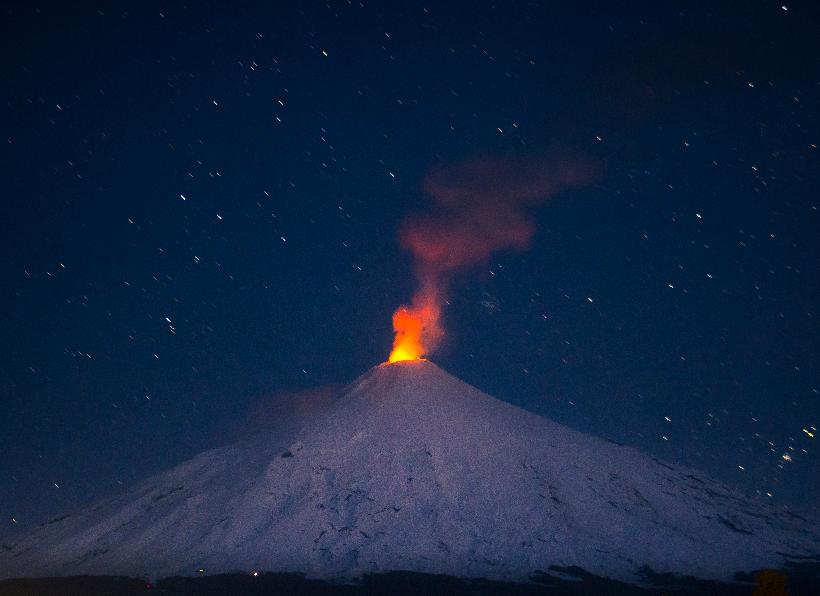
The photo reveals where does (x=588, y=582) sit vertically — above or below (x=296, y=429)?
below

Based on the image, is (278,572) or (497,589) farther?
(278,572)

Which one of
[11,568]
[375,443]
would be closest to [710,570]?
[375,443]

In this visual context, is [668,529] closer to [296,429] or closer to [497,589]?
[497,589]

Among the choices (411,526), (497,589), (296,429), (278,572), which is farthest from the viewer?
(296,429)

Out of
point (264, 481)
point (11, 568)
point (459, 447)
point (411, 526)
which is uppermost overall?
point (459, 447)

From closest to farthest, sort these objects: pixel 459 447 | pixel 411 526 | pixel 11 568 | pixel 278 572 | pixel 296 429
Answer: pixel 278 572
pixel 411 526
pixel 11 568
pixel 459 447
pixel 296 429

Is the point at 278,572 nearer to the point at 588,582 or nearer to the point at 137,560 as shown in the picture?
the point at 137,560

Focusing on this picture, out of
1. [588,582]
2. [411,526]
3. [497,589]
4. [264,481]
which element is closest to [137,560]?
[264,481]
